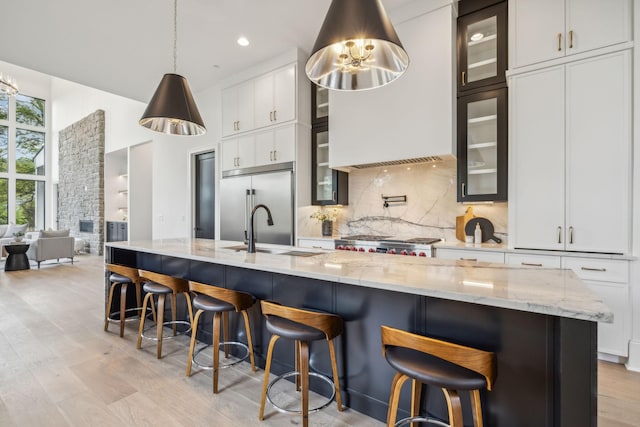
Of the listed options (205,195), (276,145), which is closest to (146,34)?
(276,145)

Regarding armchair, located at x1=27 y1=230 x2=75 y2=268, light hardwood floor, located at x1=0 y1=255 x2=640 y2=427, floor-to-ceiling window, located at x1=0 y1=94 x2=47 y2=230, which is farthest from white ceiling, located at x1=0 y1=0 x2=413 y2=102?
floor-to-ceiling window, located at x1=0 y1=94 x2=47 y2=230

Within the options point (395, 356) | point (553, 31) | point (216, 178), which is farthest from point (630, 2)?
point (216, 178)

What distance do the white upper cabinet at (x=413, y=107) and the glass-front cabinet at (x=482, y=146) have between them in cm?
17

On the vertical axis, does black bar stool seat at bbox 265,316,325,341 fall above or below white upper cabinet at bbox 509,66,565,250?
below

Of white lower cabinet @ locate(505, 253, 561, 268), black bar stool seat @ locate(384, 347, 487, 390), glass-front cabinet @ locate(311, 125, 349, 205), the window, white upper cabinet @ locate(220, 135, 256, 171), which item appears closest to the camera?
black bar stool seat @ locate(384, 347, 487, 390)

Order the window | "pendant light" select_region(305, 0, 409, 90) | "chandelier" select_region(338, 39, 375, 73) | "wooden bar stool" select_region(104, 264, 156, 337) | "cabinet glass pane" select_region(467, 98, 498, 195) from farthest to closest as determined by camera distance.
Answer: the window < "cabinet glass pane" select_region(467, 98, 498, 195) < "wooden bar stool" select_region(104, 264, 156, 337) < "chandelier" select_region(338, 39, 375, 73) < "pendant light" select_region(305, 0, 409, 90)

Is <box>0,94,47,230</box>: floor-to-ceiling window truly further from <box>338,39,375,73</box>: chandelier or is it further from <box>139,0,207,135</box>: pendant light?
<box>338,39,375,73</box>: chandelier

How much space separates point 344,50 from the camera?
2.01m

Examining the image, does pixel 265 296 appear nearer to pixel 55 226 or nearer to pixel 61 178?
pixel 61 178

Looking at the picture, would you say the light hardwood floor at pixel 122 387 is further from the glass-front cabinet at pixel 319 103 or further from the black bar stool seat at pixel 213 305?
the glass-front cabinet at pixel 319 103

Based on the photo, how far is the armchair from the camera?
6849 millimetres

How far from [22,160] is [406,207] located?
41.6 feet

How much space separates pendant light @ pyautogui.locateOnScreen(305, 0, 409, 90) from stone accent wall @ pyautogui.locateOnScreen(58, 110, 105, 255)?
28.9 feet

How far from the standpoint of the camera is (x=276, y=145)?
170 inches
